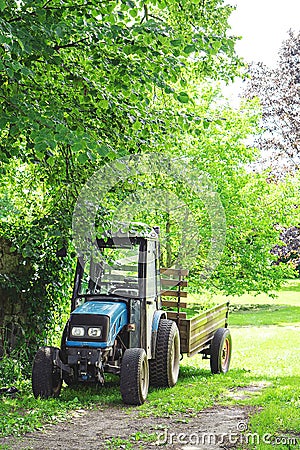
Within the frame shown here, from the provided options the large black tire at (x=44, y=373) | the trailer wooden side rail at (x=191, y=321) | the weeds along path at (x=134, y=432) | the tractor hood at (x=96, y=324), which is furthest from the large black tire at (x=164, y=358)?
the large black tire at (x=44, y=373)

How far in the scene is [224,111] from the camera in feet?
49.8

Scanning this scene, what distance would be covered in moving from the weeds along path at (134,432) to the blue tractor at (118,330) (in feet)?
1.61

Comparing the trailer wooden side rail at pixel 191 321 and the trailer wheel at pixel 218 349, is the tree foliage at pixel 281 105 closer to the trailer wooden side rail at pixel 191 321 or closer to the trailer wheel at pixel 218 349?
the trailer wooden side rail at pixel 191 321

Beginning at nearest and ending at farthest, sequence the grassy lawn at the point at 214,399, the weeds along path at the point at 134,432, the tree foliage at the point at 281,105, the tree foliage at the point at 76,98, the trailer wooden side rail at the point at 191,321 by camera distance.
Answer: the tree foliage at the point at 76,98 → the weeds along path at the point at 134,432 → the grassy lawn at the point at 214,399 → the trailer wooden side rail at the point at 191,321 → the tree foliage at the point at 281,105

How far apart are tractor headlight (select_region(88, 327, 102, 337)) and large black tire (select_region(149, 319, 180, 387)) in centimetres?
122

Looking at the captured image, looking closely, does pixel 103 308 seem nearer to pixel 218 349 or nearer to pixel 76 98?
pixel 76 98

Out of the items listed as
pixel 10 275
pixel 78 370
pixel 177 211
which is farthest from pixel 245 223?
pixel 78 370

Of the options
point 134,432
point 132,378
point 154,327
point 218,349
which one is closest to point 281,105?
point 218,349

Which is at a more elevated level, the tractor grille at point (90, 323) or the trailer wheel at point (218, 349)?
the tractor grille at point (90, 323)

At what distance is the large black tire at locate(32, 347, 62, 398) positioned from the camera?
6508 mm

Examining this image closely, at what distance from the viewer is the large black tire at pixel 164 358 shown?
7.45 metres

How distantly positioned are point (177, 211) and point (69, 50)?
7.12 m

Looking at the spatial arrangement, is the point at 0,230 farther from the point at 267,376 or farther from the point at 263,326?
the point at 263,326

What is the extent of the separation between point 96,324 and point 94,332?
86 millimetres
